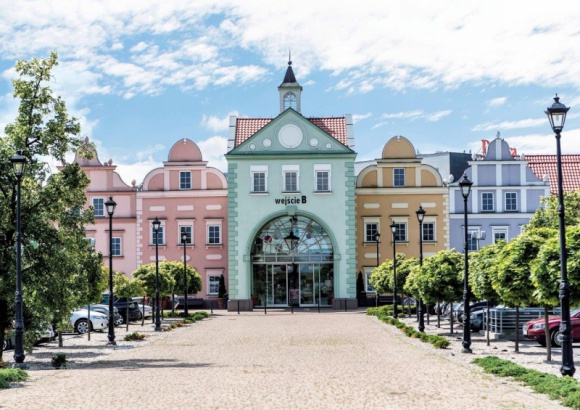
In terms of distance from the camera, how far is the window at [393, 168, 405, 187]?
60.8m

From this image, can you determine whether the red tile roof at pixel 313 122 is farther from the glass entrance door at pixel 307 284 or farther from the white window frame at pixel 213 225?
the glass entrance door at pixel 307 284

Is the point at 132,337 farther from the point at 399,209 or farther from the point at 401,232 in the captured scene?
the point at 399,209

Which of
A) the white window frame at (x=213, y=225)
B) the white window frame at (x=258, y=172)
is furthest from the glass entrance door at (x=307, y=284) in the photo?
the white window frame at (x=213, y=225)

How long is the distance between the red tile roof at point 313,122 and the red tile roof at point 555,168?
69.1 ft

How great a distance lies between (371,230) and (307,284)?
21.3ft

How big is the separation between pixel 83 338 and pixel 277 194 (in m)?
25.2

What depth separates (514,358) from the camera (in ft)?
71.5

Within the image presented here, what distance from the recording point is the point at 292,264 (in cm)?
5719

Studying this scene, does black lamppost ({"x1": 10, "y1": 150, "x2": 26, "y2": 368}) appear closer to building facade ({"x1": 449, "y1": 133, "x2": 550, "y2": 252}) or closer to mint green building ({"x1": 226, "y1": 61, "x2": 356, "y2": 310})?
mint green building ({"x1": 226, "y1": 61, "x2": 356, "y2": 310})

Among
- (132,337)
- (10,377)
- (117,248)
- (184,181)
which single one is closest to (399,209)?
(184,181)

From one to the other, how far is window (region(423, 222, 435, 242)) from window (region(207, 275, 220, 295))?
14330mm

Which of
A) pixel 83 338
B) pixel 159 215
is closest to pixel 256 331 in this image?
pixel 83 338

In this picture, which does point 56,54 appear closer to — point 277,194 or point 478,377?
point 478,377

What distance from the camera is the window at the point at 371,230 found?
60.4m
